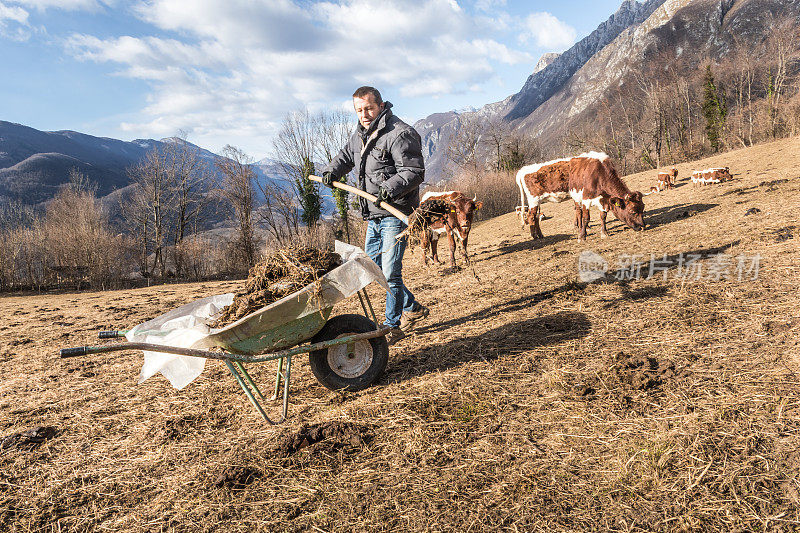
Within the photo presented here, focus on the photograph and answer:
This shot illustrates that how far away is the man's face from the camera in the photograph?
401 cm

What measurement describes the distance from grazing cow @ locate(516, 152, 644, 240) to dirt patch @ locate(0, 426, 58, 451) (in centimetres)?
960

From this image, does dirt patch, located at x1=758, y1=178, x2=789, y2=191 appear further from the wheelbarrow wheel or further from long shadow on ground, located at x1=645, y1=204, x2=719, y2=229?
the wheelbarrow wheel

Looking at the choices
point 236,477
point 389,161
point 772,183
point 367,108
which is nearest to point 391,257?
point 389,161

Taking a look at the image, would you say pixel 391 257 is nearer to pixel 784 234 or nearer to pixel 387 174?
pixel 387 174

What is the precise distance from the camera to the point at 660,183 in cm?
1620

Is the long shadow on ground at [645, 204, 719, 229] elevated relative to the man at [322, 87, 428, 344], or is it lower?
lower

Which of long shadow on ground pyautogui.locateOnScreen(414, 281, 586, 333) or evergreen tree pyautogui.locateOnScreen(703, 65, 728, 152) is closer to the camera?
long shadow on ground pyautogui.locateOnScreen(414, 281, 586, 333)

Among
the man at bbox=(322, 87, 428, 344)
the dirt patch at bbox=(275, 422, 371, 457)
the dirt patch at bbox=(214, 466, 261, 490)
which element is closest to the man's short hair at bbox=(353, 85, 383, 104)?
the man at bbox=(322, 87, 428, 344)

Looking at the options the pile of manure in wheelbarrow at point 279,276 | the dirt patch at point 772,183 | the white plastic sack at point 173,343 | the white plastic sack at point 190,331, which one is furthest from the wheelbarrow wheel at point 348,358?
the dirt patch at point 772,183

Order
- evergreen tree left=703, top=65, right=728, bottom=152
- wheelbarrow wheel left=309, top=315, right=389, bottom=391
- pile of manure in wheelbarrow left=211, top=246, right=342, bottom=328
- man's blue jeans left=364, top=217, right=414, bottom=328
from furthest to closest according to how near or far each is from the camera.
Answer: evergreen tree left=703, top=65, right=728, bottom=152 < man's blue jeans left=364, top=217, right=414, bottom=328 < wheelbarrow wheel left=309, top=315, right=389, bottom=391 < pile of manure in wheelbarrow left=211, top=246, right=342, bottom=328

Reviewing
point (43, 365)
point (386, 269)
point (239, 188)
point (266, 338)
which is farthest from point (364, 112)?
point (239, 188)

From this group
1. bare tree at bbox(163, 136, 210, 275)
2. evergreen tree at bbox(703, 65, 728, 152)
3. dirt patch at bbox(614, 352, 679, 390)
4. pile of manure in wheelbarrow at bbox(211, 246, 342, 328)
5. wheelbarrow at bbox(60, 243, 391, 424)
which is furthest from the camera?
bare tree at bbox(163, 136, 210, 275)

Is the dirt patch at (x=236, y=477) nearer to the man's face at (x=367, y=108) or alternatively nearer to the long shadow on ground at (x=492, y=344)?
the long shadow on ground at (x=492, y=344)

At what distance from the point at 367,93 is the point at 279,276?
6.68ft
